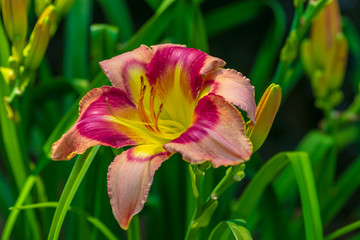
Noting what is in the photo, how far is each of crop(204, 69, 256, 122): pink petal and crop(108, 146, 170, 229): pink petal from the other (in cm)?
11

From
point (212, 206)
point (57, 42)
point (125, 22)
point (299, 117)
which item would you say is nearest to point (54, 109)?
point (125, 22)

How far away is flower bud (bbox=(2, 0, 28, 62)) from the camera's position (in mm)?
878

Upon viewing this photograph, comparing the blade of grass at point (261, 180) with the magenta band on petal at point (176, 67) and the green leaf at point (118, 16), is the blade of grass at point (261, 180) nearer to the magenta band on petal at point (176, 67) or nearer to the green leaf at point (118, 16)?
the magenta band on petal at point (176, 67)

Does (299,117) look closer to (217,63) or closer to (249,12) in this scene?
(249,12)

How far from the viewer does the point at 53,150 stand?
26.2 inches

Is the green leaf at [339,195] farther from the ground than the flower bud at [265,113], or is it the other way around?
the flower bud at [265,113]

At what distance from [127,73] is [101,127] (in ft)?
0.32

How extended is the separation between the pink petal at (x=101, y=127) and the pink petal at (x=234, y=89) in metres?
0.13

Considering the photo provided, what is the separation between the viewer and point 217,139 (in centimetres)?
59

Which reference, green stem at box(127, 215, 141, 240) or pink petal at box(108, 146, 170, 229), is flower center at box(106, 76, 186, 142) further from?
green stem at box(127, 215, 141, 240)

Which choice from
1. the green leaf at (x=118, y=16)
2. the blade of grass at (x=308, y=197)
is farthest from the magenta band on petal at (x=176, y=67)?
the green leaf at (x=118, y=16)

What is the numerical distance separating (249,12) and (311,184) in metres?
0.74

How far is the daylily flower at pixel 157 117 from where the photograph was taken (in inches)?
23.2

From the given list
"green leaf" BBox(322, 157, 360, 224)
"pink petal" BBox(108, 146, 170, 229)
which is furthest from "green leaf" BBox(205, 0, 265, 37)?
"pink petal" BBox(108, 146, 170, 229)
